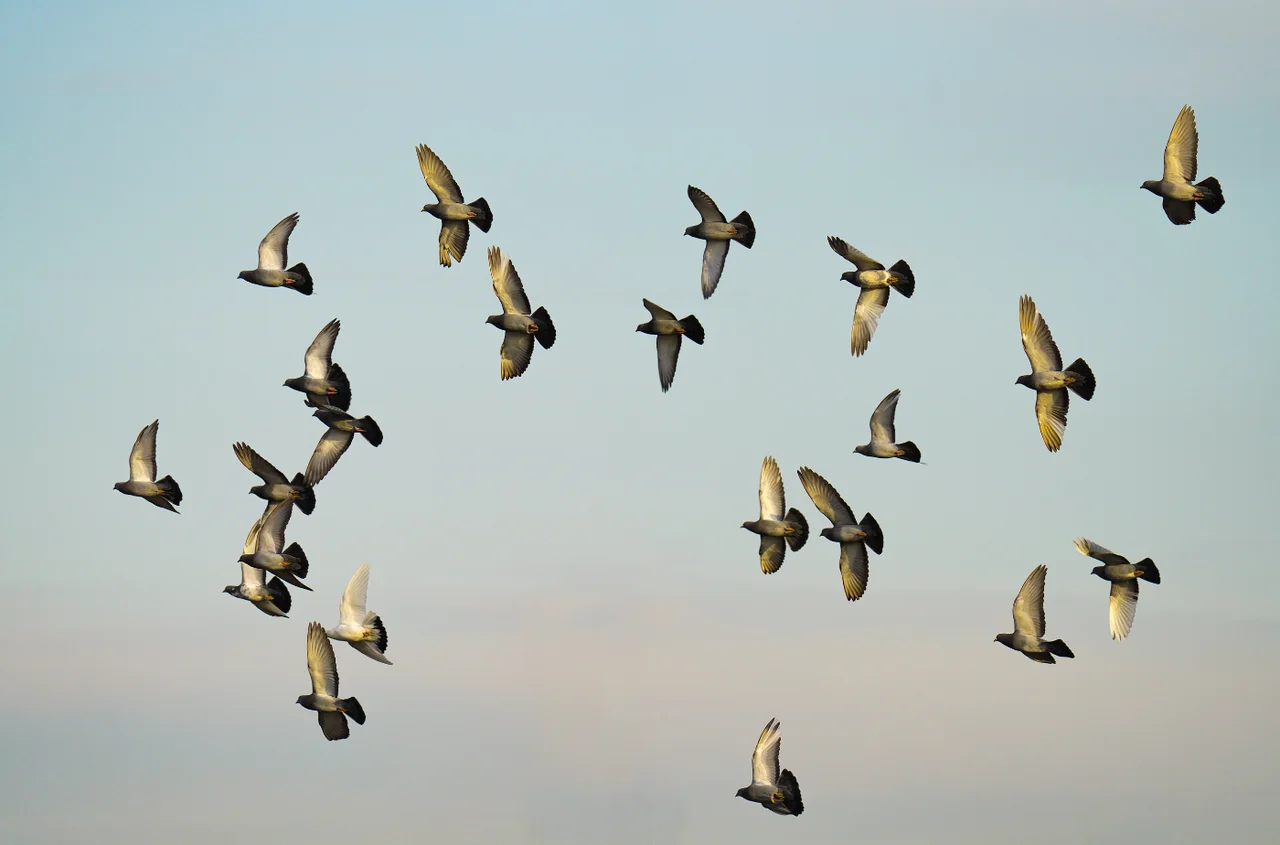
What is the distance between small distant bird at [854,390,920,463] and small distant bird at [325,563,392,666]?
526 inches

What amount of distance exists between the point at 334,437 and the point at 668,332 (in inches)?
374

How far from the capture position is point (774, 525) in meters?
48.9

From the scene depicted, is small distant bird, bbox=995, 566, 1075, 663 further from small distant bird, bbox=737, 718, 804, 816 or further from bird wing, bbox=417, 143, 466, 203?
bird wing, bbox=417, 143, 466, 203

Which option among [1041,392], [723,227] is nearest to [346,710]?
[723,227]

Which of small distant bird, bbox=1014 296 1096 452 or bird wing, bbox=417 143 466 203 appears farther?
bird wing, bbox=417 143 466 203

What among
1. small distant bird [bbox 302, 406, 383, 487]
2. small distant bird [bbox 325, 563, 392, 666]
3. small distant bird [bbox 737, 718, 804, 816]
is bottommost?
small distant bird [bbox 737, 718, 804, 816]

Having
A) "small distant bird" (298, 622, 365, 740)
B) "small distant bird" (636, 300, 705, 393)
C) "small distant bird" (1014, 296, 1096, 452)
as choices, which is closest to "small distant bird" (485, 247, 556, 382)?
"small distant bird" (636, 300, 705, 393)

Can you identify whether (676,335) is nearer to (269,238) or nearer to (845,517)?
(845,517)

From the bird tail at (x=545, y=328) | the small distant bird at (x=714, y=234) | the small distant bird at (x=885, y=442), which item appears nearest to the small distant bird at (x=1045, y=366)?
the small distant bird at (x=885, y=442)

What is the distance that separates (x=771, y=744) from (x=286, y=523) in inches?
545

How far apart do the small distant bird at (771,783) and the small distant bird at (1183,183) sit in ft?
55.3

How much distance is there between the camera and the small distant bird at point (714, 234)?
1954 inches

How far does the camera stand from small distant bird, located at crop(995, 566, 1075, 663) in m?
47.7

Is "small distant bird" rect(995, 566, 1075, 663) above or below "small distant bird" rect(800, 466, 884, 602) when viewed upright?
below
